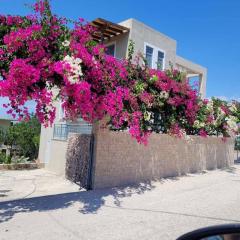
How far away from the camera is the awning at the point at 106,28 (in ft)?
54.4

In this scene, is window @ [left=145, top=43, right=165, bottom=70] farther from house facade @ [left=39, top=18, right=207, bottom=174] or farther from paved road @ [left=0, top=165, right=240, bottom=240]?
paved road @ [left=0, top=165, right=240, bottom=240]

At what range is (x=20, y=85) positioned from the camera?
743 cm

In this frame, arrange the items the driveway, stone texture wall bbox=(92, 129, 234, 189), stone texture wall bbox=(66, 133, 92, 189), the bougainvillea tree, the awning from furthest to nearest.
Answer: the awning → the driveway → stone texture wall bbox=(66, 133, 92, 189) → stone texture wall bbox=(92, 129, 234, 189) → the bougainvillea tree

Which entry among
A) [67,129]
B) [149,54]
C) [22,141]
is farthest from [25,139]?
[149,54]

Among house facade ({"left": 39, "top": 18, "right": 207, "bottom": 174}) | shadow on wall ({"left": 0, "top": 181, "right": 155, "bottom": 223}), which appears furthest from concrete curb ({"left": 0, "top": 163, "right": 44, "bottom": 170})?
shadow on wall ({"left": 0, "top": 181, "right": 155, "bottom": 223})

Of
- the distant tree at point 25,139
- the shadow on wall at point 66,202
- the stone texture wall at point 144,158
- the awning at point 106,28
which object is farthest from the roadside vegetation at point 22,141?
the shadow on wall at point 66,202

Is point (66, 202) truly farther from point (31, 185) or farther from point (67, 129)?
point (67, 129)

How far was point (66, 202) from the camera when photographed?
8.95m

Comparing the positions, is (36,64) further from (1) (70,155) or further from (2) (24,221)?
(1) (70,155)

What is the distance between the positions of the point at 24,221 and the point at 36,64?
3497 mm

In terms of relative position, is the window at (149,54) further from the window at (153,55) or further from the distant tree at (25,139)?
the distant tree at (25,139)

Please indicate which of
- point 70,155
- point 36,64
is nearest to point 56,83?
point 36,64

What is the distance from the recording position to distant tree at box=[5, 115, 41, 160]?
74.1 feet

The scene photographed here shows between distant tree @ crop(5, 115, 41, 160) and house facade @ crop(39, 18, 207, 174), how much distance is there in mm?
2207
